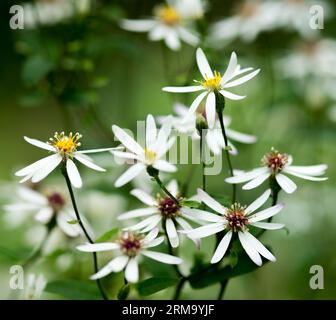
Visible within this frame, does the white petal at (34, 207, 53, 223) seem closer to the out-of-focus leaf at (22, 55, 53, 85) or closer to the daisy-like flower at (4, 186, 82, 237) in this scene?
the daisy-like flower at (4, 186, 82, 237)

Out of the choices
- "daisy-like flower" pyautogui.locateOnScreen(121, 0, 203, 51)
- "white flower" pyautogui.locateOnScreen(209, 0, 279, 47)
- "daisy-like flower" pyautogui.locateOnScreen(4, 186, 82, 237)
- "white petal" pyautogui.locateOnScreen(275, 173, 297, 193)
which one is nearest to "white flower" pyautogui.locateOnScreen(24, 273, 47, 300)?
"daisy-like flower" pyautogui.locateOnScreen(4, 186, 82, 237)

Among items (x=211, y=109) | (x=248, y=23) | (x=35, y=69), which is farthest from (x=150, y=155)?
(x=248, y=23)

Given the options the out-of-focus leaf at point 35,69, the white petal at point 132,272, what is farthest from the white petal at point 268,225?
the out-of-focus leaf at point 35,69

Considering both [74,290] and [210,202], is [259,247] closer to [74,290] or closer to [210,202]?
[210,202]

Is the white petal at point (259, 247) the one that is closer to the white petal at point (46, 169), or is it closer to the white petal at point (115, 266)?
the white petal at point (115, 266)

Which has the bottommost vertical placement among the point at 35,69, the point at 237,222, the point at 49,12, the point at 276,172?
the point at 237,222
